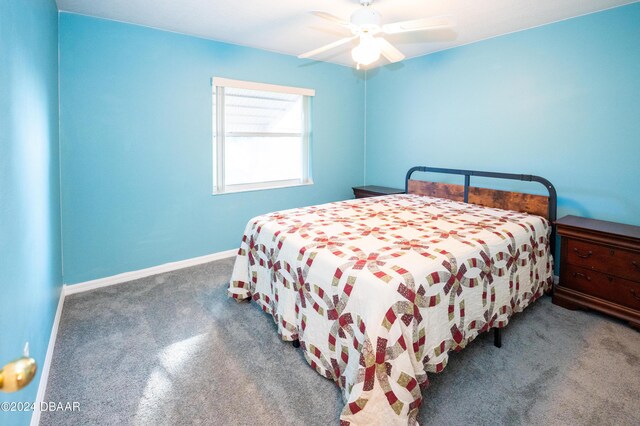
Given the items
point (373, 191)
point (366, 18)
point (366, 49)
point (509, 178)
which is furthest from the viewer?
point (373, 191)

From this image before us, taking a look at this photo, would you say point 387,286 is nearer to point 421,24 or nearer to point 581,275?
point 421,24

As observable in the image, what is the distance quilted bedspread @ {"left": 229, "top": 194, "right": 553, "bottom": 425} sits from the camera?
1435mm

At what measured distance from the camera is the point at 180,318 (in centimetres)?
248

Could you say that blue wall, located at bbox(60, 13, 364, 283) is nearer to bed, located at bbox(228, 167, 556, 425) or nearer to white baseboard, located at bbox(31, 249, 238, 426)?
white baseboard, located at bbox(31, 249, 238, 426)

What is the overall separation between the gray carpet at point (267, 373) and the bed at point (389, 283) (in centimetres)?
16

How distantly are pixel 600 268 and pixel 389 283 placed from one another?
2.01 metres

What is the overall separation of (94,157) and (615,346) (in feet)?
13.8

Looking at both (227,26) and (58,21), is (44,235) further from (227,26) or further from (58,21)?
(227,26)

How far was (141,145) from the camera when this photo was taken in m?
3.17

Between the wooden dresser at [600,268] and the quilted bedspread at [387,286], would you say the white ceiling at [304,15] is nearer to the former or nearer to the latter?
the quilted bedspread at [387,286]

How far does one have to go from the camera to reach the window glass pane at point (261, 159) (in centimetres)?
386

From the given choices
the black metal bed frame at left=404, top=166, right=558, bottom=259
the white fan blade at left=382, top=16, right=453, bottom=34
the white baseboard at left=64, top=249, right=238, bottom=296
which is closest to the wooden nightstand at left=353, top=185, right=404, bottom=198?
the black metal bed frame at left=404, top=166, right=558, bottom=259

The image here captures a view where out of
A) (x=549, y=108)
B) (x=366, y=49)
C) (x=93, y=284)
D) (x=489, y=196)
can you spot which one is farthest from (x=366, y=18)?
(x=93, y=284)

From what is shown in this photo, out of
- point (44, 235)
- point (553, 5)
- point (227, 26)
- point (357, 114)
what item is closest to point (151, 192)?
point (44, 235)
